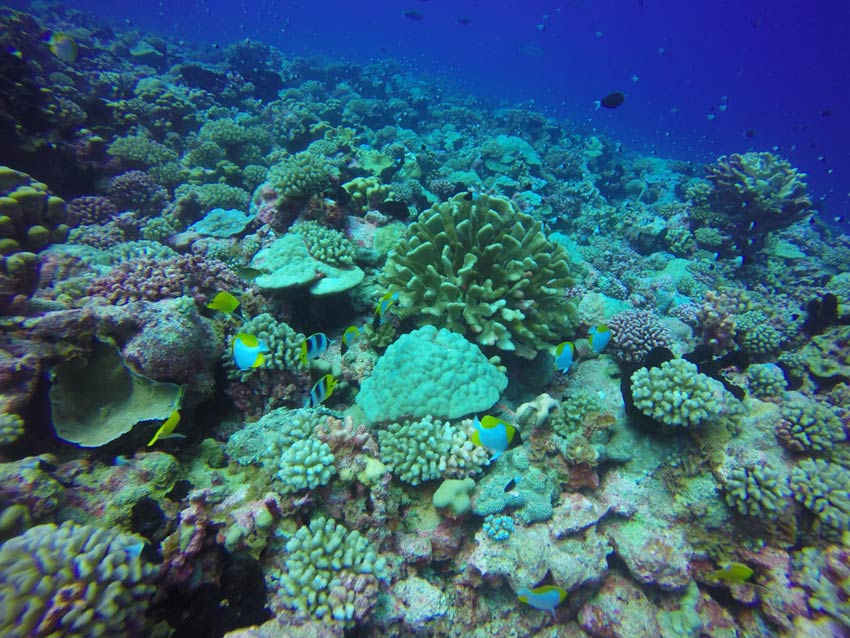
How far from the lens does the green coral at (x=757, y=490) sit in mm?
A: 3641

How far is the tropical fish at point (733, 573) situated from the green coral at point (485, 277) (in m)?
2.79

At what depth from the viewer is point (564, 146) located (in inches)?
768

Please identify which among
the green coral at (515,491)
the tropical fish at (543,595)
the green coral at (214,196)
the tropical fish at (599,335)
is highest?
the green coral at (214,196)

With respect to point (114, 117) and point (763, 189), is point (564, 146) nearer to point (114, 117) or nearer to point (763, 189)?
point (763, 189)

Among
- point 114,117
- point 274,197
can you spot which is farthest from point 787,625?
point 114,117

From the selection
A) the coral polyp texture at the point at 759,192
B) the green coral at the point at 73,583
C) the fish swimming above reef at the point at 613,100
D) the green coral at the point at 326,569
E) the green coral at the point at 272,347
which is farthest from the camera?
the fish swimming above reef at the point at 613,100

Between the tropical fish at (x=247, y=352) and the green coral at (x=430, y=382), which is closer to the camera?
the tropical fish at (x=247, y=352)

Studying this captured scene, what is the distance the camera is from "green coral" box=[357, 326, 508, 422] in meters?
4.02

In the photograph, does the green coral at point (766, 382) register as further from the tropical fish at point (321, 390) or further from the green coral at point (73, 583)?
the green coral at point (73, 583)

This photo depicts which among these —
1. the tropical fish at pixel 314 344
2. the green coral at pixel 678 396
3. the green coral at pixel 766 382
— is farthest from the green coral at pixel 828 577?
the tropical fish at pixel 314 344

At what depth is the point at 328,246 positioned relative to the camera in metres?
5.39

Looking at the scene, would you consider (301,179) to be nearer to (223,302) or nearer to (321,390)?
(223,302)

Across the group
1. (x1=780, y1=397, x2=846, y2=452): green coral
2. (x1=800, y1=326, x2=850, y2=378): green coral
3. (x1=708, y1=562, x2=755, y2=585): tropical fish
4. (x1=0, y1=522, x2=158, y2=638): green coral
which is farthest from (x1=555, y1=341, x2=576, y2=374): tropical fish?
(x1=800, y1=326, x2=850, y2=378): green coral

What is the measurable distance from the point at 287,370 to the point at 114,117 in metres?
11.2
